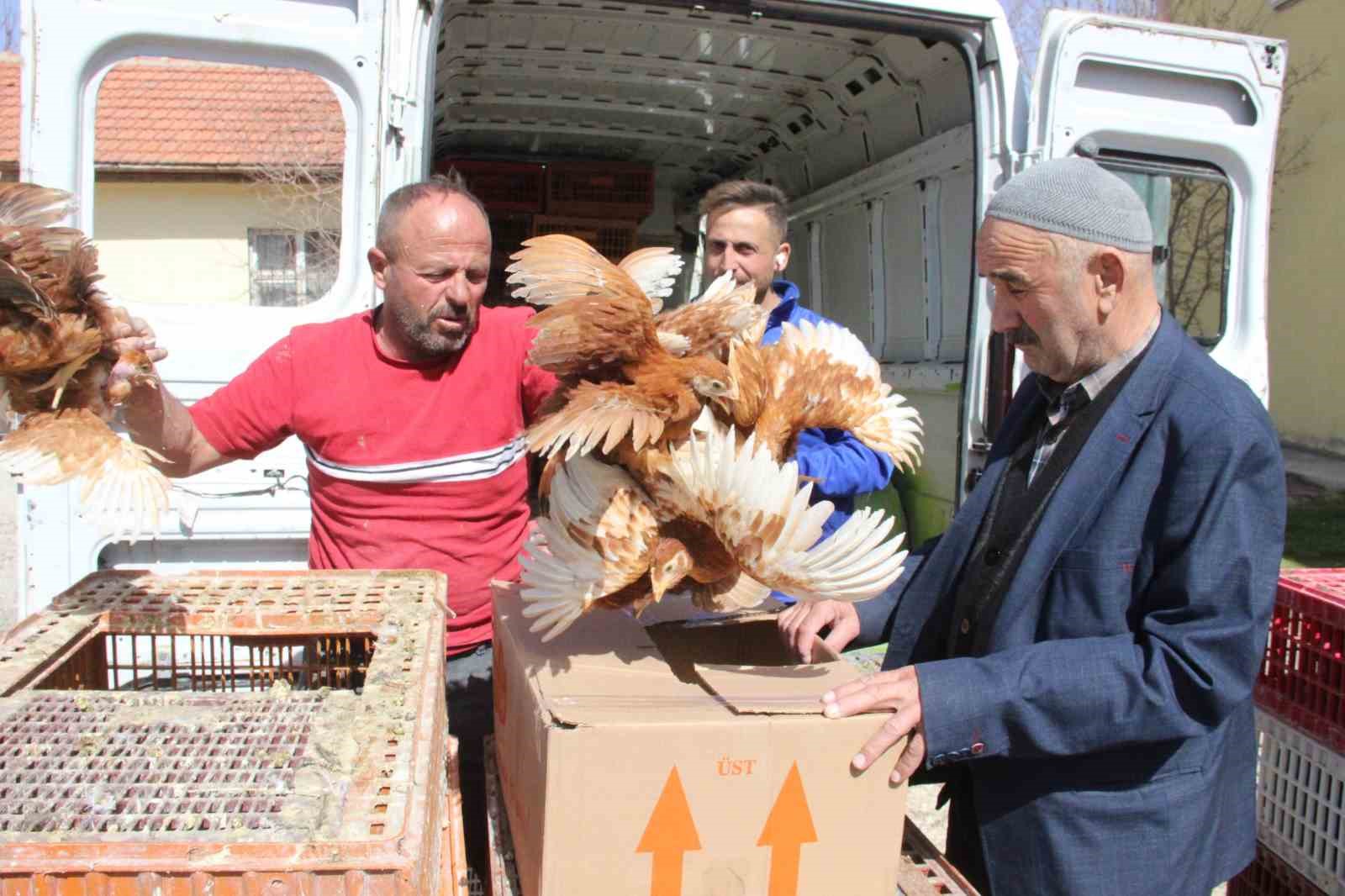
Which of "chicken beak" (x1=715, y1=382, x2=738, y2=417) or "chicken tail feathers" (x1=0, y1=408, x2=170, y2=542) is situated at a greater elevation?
"chicken beak" (x1=715, y1=382, x2=738, y2=417)

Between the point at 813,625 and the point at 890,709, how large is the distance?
1.12 ft

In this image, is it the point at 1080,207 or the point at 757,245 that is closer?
the point at 1080,207

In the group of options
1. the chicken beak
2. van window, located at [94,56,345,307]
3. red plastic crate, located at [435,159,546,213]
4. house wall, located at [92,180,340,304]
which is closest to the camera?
the chicken beak

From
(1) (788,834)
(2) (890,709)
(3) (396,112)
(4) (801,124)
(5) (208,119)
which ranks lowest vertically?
(1) (788,834)

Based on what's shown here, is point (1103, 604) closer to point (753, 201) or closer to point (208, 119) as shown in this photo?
point (753, 201)

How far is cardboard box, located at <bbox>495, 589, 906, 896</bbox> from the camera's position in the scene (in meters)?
1.37

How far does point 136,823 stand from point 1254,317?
3859 millimetres

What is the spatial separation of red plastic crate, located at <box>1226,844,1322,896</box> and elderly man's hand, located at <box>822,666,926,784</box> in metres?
1.41

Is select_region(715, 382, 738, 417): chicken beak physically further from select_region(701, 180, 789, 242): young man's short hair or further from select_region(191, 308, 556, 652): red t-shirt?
select_region(701, 180, 789, 242): young man's short hair

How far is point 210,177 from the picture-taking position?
492 inches

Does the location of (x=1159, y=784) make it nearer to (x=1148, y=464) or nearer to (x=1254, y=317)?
(x=1148, y=464)

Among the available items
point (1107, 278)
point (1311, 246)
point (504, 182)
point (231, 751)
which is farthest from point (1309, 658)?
point (1311, 246)

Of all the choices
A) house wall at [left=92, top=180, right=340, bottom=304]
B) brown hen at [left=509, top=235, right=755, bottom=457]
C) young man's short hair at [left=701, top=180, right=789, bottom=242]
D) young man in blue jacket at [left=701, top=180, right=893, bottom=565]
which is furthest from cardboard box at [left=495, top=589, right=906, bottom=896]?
house wall at [left=92, top=180, right=340, bottom=304]

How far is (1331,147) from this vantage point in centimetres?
1234
